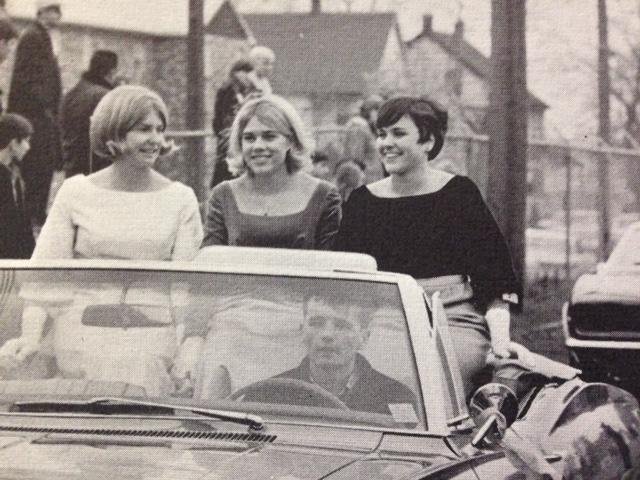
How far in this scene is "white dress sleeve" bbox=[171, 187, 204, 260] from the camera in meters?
6.27

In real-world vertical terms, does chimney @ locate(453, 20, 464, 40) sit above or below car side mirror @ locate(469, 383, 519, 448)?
above

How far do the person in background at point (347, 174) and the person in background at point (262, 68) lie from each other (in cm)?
55

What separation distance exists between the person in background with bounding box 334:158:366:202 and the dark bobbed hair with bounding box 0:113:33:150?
177 centimetres

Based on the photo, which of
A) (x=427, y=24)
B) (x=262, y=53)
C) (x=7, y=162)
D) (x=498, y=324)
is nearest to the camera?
(x=498, y=324)

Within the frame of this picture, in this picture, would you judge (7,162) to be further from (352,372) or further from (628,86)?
(352,372)

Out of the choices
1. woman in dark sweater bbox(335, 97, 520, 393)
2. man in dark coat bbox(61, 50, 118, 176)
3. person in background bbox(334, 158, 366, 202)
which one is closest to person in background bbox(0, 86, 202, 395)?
woman in dark sweater bbox(335, 97, 520, 393)

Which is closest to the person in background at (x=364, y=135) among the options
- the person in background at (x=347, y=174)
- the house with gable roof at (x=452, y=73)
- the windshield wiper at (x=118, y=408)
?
the person in background at (x=347, y=174)

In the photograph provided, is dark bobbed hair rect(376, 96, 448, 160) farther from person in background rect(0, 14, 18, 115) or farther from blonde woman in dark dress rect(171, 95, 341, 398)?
person in background rect(0, 14, 18, 115)

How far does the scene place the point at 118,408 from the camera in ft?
12.7

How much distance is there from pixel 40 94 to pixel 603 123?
299 centimetres

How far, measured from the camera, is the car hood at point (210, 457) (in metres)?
3.38

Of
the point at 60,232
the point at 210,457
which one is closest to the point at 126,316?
the point at 210,457

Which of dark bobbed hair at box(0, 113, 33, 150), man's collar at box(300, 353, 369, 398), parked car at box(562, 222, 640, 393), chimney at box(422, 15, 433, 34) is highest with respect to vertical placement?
chimney at box(422, 15, 433, 34)

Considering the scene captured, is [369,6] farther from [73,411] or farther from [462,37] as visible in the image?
[73,411]
